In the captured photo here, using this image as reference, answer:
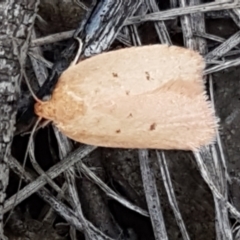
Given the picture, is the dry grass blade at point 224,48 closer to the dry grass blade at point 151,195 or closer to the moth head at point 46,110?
the dry grass blade at point 151,195

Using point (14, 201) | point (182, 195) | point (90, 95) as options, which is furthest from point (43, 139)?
point (182, 195)

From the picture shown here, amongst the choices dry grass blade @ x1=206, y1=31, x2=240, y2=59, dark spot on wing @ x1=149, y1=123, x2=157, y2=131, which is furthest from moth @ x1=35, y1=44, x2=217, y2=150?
dry grass blade @ x1=206, y1=31, x2=240, y2=59

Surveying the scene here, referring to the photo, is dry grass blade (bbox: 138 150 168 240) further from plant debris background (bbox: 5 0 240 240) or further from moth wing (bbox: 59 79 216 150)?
moth wing (bbox: 59 79 216 150)

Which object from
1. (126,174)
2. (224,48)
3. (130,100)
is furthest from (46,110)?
(224,48)

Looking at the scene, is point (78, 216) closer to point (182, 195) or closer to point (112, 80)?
point (182, 195)

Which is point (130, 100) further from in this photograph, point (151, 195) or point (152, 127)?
point (151, 195)

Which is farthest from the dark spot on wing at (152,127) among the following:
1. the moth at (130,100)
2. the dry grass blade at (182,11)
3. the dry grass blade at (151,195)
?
the dry grass blade at (182,11)
